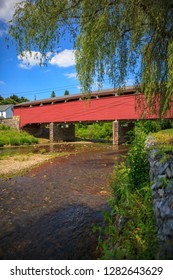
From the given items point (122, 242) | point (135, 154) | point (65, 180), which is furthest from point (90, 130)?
point (122, 242)

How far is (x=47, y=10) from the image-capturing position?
18.1ft

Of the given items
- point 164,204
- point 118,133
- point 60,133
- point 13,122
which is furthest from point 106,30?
point 13,122

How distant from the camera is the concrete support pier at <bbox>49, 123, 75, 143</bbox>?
30591mm

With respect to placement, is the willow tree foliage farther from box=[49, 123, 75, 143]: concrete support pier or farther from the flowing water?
box=[49, 123, 75, 143]: concrete support pier

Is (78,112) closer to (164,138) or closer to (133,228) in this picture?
(164,138)

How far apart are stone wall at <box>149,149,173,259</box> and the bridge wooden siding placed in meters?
15.2

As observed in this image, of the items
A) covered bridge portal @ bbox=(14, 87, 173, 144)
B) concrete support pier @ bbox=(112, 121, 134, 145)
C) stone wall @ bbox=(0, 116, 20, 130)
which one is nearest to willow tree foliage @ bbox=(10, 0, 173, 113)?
covered bridge portal @ bbox=(14, 87, 173, 144)

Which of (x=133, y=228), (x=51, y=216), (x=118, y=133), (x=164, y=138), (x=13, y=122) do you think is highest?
(x=13, y=122)

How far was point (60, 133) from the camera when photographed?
104 feet

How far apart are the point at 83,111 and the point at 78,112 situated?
0.68 metres

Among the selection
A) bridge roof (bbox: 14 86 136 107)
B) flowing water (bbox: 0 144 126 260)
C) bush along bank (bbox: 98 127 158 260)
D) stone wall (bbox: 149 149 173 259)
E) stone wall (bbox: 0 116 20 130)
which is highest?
bridge roof (bbox: 14 86 136 107)

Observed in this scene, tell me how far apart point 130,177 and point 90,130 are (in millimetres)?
32331
